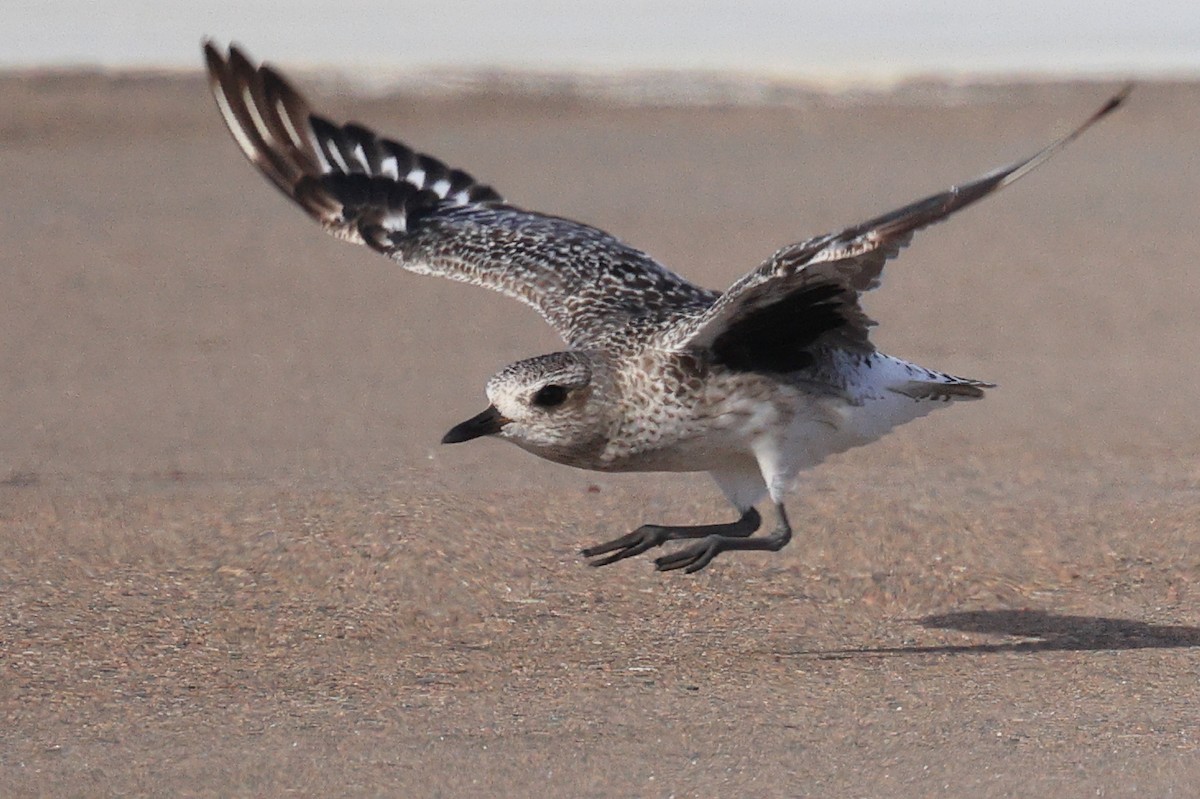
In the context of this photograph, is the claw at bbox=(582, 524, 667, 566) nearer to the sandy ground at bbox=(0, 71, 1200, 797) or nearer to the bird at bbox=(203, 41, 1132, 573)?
the bird at bbox=(203, 41, 1132, 573)

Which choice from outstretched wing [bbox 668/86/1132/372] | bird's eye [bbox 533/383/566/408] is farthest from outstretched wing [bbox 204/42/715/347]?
bird's eye [bbox 533/383/566/408]

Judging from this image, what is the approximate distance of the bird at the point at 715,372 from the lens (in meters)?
6.87

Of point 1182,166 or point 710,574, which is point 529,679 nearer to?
point 710,574

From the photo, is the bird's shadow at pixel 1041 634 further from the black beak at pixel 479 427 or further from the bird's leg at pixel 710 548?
the black beak at pixel 479 427

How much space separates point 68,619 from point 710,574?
2522 mm

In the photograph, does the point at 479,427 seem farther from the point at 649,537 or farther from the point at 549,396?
the point at 649,537

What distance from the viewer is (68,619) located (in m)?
8.12

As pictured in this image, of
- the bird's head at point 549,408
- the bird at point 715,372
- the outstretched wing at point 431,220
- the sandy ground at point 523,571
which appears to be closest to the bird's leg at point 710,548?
the bird at point 715,372

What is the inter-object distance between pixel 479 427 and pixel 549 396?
0.26 metres

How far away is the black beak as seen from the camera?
7.00 m

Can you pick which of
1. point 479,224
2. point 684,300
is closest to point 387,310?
point 479,224

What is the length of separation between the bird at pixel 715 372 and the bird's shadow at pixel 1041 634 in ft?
2.26

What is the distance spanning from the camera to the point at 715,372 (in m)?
7.37

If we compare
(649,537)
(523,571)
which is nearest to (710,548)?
(649,537)
